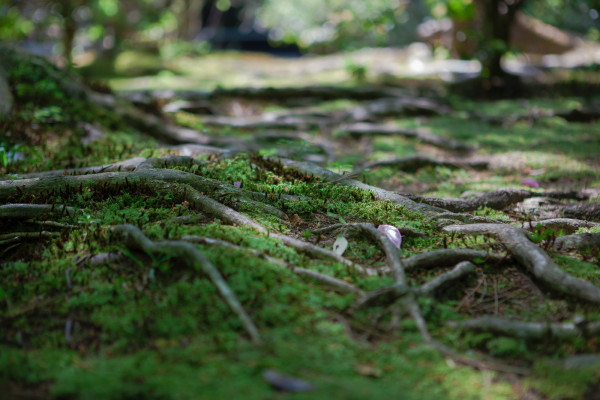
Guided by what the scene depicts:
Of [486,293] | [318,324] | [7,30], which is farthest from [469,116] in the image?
[7,30]

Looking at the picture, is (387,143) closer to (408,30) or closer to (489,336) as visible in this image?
(489,336)

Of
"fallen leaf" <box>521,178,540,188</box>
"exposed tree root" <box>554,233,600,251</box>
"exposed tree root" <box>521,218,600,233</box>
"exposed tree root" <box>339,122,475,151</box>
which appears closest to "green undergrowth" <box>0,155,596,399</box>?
"exposed tree root" <box>554,233,600,251</box>

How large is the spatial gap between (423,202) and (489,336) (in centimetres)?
215

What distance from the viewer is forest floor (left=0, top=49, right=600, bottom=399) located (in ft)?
8.17

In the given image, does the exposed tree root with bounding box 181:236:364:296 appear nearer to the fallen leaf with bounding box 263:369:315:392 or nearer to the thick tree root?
the thick tree root

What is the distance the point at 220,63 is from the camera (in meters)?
16.4

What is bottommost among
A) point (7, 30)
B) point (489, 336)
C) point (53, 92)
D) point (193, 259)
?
point (489, 336)

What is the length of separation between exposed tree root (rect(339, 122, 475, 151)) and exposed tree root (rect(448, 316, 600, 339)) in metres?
5.36

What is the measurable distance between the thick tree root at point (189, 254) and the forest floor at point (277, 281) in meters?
0.01

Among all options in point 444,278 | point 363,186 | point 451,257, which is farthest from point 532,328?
point 363,186

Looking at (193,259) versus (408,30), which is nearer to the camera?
(193,259)

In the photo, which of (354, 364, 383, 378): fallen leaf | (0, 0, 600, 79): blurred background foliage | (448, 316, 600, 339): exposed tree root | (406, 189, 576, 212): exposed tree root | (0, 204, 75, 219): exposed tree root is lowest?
(354, 364, 383, 378): fallen leaf

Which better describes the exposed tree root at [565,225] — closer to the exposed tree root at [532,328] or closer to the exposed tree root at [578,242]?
the exposed tree root at [578,242]

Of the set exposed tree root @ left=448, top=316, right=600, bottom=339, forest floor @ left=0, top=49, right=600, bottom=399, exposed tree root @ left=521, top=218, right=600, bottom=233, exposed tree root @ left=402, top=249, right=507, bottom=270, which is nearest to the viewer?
forest floor @ left=0, top=49, right=600, bottom=399
